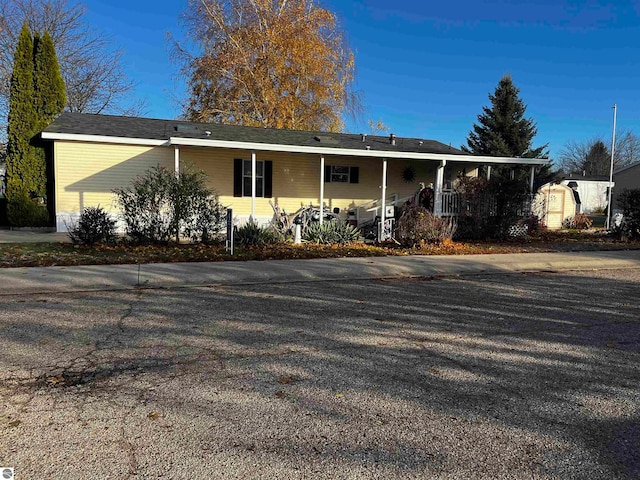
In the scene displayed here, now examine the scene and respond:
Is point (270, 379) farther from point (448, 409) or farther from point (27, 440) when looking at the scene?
point (27, 440)

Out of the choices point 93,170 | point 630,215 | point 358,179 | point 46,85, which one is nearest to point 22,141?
point 46,85

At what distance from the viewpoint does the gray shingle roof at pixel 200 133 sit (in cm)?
1528

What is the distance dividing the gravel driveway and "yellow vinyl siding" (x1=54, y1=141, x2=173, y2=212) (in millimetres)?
9724

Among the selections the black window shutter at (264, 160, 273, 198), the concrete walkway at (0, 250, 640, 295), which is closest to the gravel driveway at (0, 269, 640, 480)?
the concrete walkway at (0, 250, 640, 295)

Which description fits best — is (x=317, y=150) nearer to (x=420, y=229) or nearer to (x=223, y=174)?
(x=223, y=174)

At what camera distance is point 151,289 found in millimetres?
7566

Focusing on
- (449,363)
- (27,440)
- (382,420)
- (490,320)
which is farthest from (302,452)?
(490,320)

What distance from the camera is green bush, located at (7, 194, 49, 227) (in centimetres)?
1708

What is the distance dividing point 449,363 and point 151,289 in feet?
17.1

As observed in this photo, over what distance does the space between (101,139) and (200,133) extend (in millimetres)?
3280

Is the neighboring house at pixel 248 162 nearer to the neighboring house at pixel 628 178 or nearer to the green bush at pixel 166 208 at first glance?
the green bush at pixel 166 208

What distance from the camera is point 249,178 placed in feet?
56.3

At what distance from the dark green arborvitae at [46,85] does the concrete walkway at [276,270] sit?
12.4 m

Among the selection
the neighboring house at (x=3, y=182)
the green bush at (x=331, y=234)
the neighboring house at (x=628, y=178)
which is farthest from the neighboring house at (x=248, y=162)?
the neighboring house at (x=628, y=178)
